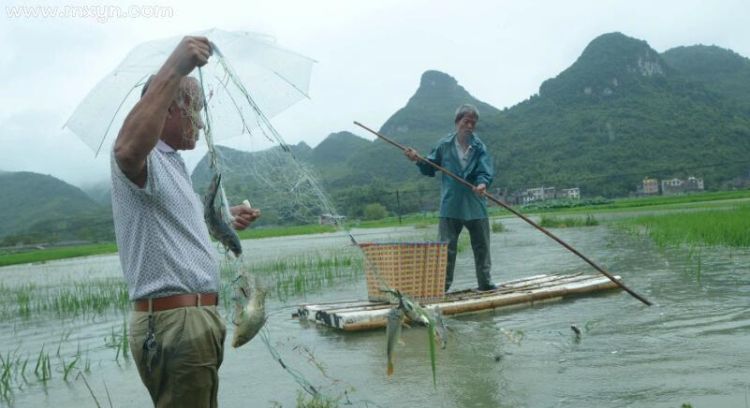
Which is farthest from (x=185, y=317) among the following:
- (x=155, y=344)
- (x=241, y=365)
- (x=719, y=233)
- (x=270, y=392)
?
(x=719, y=233)

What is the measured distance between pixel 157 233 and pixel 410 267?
387 cm

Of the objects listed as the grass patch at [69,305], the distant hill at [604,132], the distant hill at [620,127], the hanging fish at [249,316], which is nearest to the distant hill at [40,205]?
the distant hill at [604,132]

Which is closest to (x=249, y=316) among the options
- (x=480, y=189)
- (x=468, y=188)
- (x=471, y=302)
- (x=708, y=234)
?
(x=471, y=302)

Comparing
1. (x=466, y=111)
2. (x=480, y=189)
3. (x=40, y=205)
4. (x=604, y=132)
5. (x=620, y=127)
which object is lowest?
(x=480, y=189)

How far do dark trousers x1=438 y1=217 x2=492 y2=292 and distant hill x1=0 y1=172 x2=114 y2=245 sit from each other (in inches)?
2153

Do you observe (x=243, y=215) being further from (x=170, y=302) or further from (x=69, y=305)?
(x=69, y=305)

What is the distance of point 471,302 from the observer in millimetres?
5641

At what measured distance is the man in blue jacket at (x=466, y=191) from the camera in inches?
252

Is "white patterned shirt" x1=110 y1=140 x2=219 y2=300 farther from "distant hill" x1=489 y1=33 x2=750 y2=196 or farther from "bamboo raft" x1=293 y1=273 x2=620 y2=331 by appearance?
"distant hill" x1=489 y1=33 x2=750 y2=196

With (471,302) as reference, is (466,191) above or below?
above

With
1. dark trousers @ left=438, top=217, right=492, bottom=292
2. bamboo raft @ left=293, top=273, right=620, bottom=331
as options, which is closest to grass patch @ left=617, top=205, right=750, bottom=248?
bamboo raft @ left=293, top=273, right=620, bottom=331

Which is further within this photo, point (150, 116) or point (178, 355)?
point (178, 355)

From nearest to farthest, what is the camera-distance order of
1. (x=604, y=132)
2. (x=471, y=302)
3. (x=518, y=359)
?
1. (x=518, y=359)
2. (x=471, y=302)
3. (x=604, y=132)

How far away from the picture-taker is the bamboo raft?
522 cm
